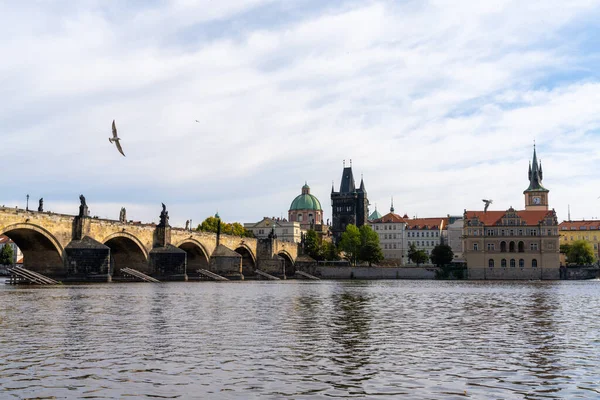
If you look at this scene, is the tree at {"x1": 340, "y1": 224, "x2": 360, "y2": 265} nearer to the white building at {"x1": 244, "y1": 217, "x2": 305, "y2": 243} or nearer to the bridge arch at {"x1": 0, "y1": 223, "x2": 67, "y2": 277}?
the white building at {"x1": 244, "y1": 217, "x2": 305, "y2": 243}

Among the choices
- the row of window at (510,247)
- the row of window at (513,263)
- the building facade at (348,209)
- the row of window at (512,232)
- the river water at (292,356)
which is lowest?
the river water at (292,356)

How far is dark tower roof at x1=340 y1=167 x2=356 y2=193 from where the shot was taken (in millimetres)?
183250

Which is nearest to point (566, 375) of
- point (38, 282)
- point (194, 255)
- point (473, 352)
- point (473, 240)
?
point (473, 352)

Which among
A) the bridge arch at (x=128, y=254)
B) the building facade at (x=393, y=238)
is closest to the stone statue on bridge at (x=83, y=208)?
the bridge arch at (x=128, y=254)

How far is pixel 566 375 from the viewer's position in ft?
42.4

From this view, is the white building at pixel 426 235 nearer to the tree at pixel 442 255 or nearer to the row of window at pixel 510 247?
the tree at pixel 442 255

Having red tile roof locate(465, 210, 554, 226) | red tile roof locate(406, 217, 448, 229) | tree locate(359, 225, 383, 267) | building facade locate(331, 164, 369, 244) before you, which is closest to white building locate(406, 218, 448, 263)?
red tile roof locate(406, 217, 448, 229)

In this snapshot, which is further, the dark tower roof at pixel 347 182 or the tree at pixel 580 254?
the dark tower roof at pixel 347 182

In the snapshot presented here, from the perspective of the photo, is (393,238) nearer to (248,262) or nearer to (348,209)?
(348,209)

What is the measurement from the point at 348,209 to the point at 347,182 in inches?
386

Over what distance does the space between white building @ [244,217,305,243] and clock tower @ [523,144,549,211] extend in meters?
61.3

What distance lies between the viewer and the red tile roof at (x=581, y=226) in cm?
17279

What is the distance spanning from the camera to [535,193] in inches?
5846

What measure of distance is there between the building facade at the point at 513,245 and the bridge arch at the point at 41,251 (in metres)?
79.5
